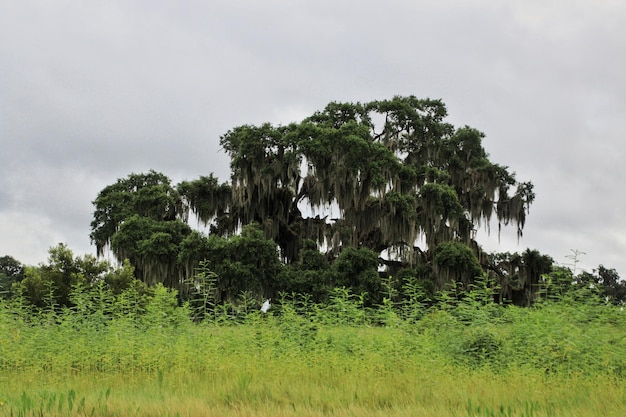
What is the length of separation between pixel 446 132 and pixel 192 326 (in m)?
27.4

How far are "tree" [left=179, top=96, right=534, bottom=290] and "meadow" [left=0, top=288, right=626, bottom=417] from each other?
56.7ft

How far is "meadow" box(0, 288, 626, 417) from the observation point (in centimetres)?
686

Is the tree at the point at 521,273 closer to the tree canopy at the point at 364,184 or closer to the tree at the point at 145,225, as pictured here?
the tree canopy at the point at 364,184

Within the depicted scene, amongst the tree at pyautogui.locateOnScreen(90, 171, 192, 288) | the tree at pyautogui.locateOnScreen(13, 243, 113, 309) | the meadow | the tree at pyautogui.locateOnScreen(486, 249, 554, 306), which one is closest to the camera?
the meadow

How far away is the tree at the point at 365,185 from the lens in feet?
95.4

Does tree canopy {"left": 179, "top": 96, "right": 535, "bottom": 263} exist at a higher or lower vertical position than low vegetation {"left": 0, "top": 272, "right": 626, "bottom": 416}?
higher

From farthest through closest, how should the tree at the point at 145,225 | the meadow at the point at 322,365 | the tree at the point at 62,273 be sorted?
the tree at the point at 145,225
the tree at the point at 62,273
the meadow at the point at 322,365

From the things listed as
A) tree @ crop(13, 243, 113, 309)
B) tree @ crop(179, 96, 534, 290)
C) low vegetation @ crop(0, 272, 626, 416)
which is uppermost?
tree @ crop(179, 96, 534, 290)

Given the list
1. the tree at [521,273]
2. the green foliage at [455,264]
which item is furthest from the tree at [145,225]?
the tree at [521,273]

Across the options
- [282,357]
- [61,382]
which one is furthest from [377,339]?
[61,382]

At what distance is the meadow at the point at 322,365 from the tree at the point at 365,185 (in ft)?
56.7

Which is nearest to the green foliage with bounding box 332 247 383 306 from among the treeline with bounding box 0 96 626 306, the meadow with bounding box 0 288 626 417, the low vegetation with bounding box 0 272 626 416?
the treeline with bounding box 0 96 626 306

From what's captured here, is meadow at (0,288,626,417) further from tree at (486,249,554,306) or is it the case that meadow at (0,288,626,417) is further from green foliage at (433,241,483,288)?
tree at (486,249,554,306)

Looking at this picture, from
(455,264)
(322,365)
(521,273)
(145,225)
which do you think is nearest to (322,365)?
(322,365)
